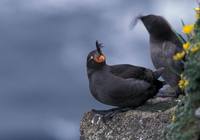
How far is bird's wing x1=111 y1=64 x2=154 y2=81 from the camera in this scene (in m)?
8.77

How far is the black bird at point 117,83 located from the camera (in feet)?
28.0

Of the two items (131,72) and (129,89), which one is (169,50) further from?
(129,89)

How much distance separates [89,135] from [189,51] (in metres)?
3.90

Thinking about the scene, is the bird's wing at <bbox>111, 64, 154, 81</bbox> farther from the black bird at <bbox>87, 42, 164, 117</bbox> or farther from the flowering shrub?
the flowering shrub

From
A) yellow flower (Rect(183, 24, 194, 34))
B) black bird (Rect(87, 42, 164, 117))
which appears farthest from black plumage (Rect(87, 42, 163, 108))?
yellow flower (Rect(183, 24, 194, 34))

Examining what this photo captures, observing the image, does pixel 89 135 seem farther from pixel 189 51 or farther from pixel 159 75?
pixel 189 51

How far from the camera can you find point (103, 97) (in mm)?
8555

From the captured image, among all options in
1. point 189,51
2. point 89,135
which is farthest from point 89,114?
point 189,51

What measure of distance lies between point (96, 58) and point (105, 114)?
2.42 ft

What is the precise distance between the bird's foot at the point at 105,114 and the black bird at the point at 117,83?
0.24 feet

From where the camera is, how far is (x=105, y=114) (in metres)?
8.66

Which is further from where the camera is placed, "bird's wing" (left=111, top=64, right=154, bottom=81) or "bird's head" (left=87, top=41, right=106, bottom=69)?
"bird's wing" (left=111, top=64, right=154, bottom=81)

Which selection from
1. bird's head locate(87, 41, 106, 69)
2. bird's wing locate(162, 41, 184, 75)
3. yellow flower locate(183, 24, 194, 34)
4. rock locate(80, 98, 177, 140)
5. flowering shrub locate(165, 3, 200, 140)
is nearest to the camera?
flowering shrub locate(165, 3, 200, 140)

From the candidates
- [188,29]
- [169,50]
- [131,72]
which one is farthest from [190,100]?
[169,50]
